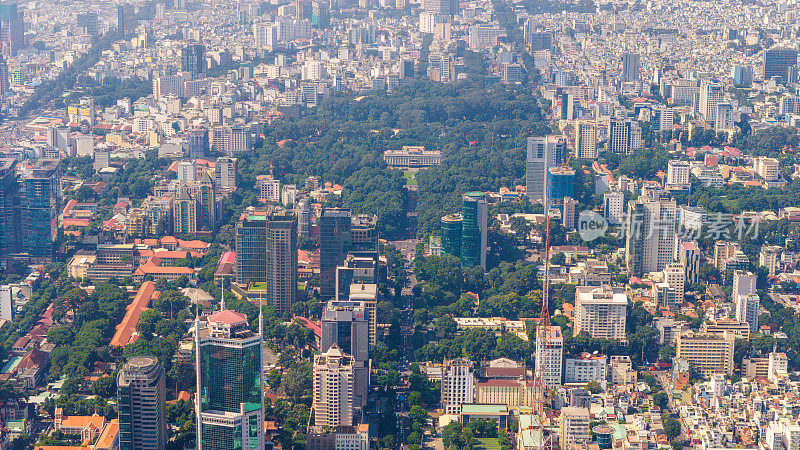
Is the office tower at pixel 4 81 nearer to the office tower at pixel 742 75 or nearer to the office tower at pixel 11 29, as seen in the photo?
the office tower at pixel 11 29

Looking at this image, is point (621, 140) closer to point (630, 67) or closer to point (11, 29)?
point (630, 67)

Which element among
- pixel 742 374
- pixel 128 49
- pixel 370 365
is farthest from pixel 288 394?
pixel 128 49

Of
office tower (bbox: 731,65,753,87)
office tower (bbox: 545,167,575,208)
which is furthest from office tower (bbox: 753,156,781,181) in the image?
office tower (bbox: 731,65,753,87)

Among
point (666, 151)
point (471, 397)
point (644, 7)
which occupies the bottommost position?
point (471, 397)

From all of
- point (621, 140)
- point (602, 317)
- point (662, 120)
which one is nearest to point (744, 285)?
point (602, 317)

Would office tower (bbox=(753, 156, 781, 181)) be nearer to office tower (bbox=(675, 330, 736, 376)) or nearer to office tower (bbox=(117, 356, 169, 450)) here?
office tower (bbox=(675, 330, 736, 376))

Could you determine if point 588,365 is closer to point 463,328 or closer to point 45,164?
point 463,328

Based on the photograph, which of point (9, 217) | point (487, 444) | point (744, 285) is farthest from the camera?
point (9, 217)
